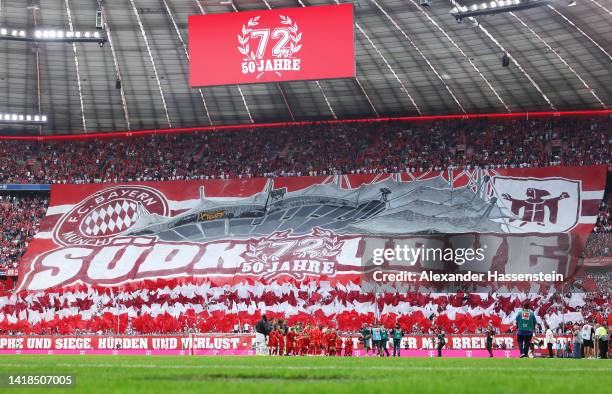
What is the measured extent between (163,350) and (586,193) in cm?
2659

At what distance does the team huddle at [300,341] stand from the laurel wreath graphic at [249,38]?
12.8m

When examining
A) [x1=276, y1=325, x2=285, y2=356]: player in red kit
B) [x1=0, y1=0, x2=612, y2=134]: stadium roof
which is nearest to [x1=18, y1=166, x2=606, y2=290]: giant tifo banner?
[x1=0, y1=0, x2=612, y2=134]: stadium roof

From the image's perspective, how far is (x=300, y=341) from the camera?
29.2m

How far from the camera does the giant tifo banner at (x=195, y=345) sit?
32.0 meters

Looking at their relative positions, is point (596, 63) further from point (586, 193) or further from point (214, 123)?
point (214, 123)

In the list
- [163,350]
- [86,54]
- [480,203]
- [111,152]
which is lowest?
[163,350]

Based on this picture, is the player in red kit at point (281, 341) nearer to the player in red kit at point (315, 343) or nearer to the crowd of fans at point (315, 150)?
the player in red kit at point (315, 343)

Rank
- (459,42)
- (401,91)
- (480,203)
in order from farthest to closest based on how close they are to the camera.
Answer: (401,91) < (480,203) < (459,42)

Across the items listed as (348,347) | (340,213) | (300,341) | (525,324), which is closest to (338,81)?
(340,213)

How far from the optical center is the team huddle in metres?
29.0

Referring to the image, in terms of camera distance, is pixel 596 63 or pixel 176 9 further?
pixel 596 63

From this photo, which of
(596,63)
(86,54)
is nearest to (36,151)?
(86,54)

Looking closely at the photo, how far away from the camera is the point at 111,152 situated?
59.8m

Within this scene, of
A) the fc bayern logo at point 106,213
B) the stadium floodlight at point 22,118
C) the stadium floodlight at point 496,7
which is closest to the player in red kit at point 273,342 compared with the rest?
the stadium floodlight at point 496,7
